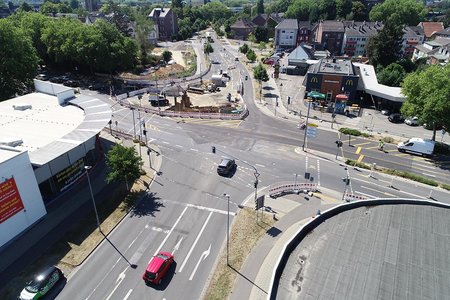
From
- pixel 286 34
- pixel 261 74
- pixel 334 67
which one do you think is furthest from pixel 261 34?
pixel 334 67

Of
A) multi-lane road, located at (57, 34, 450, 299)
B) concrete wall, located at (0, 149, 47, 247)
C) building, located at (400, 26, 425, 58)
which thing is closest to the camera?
multi-lane road, located at (57, 34, 450, 299)

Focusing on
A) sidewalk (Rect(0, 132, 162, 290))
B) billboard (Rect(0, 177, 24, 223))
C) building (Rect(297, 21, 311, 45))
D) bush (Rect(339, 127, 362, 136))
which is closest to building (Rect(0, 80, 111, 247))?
billboard (Rect(0, 177, 24, 223))

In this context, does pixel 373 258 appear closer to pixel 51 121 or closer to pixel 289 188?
pixel 289 188

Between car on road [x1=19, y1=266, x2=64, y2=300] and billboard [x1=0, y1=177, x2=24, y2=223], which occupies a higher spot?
billboard [x1=0, y1=177, x2=24, y2=223]

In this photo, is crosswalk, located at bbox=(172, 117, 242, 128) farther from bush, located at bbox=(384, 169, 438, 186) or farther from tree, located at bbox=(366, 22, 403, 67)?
tree, located at bbox=(366, 22, 403, 67)

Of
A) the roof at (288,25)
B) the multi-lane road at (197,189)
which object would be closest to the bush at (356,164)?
the multi-lane road at (197,189)

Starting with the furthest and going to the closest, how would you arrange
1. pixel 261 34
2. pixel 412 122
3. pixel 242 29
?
1. pixel 242 29
2. pixel 261 34
3. pixel 412 122
